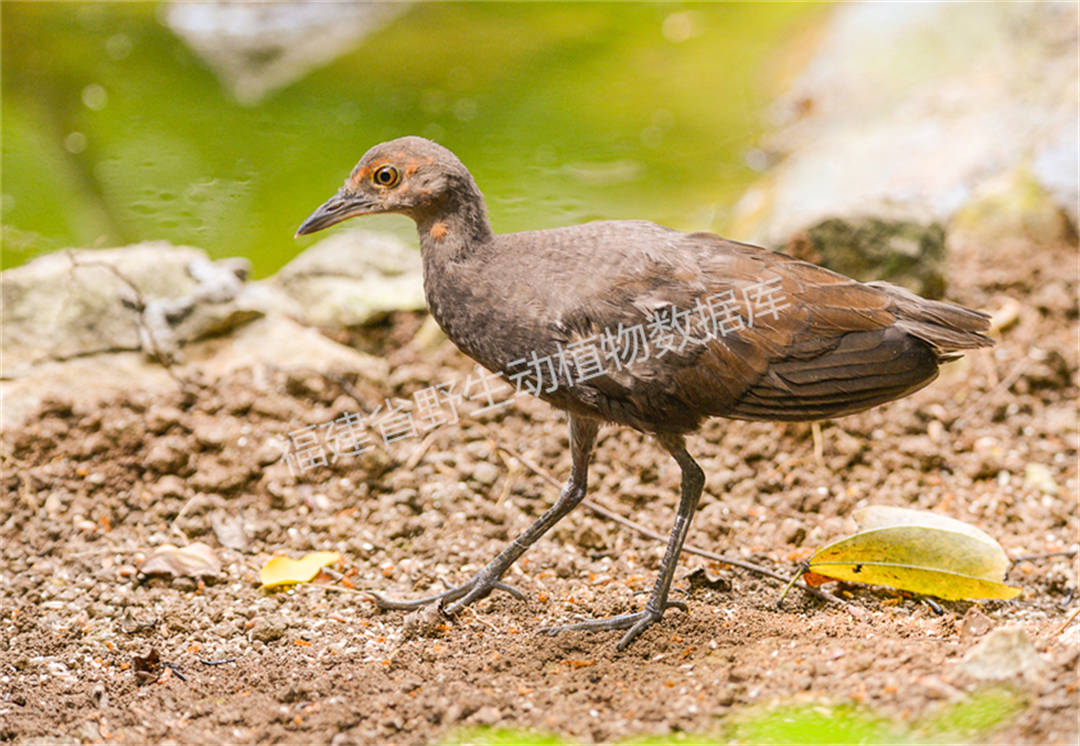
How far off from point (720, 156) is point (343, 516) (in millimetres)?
5634

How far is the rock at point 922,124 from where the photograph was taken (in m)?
6.80

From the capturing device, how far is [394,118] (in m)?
8.95

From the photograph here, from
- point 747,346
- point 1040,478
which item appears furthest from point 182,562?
point 1040,478

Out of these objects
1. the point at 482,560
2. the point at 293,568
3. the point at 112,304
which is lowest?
the point at 482,560

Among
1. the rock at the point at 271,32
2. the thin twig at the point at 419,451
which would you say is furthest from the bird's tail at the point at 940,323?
the rock at the point at 271,32

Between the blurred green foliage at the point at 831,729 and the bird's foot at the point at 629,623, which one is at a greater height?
the blurred green foliage at the point at 831,729

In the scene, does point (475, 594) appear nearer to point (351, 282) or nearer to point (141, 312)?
point (141, 312)

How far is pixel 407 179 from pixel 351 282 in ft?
7.16

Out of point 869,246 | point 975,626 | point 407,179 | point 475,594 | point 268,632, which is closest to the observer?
point 975,626

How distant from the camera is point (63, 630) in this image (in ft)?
13.1

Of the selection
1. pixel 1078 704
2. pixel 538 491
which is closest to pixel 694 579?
pixel 538 491

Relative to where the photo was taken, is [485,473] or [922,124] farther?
[922,124]

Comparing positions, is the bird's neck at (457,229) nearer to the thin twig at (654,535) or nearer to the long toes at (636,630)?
the thin twig at (654,535)

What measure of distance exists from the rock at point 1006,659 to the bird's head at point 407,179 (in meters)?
2.40
